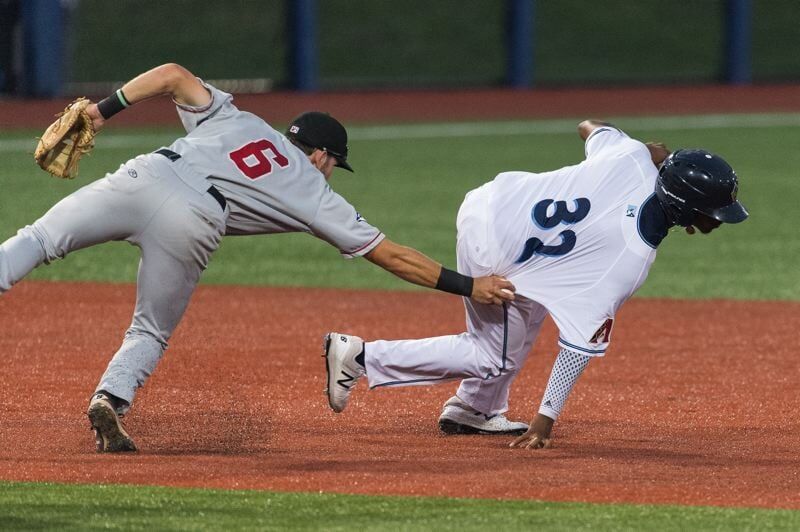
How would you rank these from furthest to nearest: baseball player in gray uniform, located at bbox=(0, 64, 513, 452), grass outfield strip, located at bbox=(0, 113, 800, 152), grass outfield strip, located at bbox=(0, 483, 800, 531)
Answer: grass outfield strip, located at bbox=(0, 113, 800, 152), baseball player in gray uniform, located at bbox=(0, 64, 513, 452), grass outfield strip, located at bbox=(0, 483, 800, 531)

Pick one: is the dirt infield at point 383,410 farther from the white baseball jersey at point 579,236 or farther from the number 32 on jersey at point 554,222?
the number 32 on jersey at point 554,222

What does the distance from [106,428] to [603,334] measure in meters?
1.98

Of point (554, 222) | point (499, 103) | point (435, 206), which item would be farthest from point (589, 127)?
point (499, 103)

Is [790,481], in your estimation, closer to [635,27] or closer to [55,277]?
[55,277]

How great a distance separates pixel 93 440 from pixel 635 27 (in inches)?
894

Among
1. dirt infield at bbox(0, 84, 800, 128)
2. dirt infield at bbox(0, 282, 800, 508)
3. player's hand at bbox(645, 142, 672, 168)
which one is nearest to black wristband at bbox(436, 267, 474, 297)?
dirt infield at bbox(0, 282, 800, 508)

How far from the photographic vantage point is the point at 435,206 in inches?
608

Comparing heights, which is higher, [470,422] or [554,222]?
[554,222]

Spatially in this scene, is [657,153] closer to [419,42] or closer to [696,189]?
[696,189]

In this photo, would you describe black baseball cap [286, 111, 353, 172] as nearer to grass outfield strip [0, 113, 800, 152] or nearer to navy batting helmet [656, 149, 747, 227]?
navy batting helmet [656, 149, 747, 227]

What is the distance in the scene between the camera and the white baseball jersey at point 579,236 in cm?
607

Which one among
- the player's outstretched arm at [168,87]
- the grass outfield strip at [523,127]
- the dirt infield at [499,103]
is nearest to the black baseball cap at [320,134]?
the player's outstretched arm at [168,87]

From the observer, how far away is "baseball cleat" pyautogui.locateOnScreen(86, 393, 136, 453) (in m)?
5.96

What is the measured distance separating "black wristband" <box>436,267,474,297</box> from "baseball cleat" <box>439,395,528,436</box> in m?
0.72
